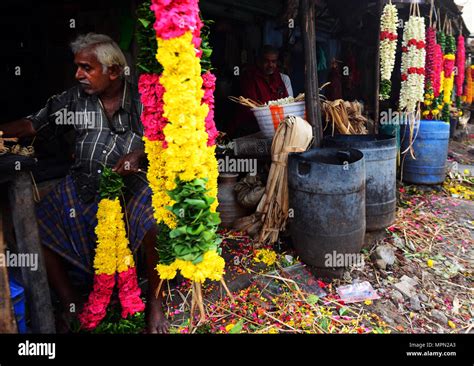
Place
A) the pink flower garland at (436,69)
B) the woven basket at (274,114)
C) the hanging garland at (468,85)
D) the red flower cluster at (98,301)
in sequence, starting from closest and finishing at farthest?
1. the red flower cluster at (98,301)
2. the woven basket at (274,114)
3. the pink flower garland at (436,69)
4. the hanging garland at (468,85)

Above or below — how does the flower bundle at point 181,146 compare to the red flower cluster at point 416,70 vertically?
below

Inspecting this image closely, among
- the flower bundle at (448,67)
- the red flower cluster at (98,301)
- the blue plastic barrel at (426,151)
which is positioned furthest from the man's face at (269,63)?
the flower bundle at (448,67)

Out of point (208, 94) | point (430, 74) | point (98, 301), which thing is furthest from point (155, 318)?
point (430, 74)

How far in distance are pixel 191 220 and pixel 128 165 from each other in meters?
0.84

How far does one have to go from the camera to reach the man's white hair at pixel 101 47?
2643mm

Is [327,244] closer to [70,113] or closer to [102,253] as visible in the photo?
[102,253]

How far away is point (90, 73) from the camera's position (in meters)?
2.65

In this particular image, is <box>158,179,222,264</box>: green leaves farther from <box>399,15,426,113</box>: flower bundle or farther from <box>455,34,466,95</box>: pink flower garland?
<box>455,34,466,95</box>: pink flower garland

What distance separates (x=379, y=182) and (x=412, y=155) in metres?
2.29

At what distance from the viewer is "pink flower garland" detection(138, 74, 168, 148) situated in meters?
2.11

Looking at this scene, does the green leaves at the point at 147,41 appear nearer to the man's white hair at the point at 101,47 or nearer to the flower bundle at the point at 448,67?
the man's white hair at the point at 101,47

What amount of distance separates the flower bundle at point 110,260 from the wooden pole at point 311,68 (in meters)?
2.34

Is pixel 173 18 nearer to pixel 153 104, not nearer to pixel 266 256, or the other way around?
pixel 153 104

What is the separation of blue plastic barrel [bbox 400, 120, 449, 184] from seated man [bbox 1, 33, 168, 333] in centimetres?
465
